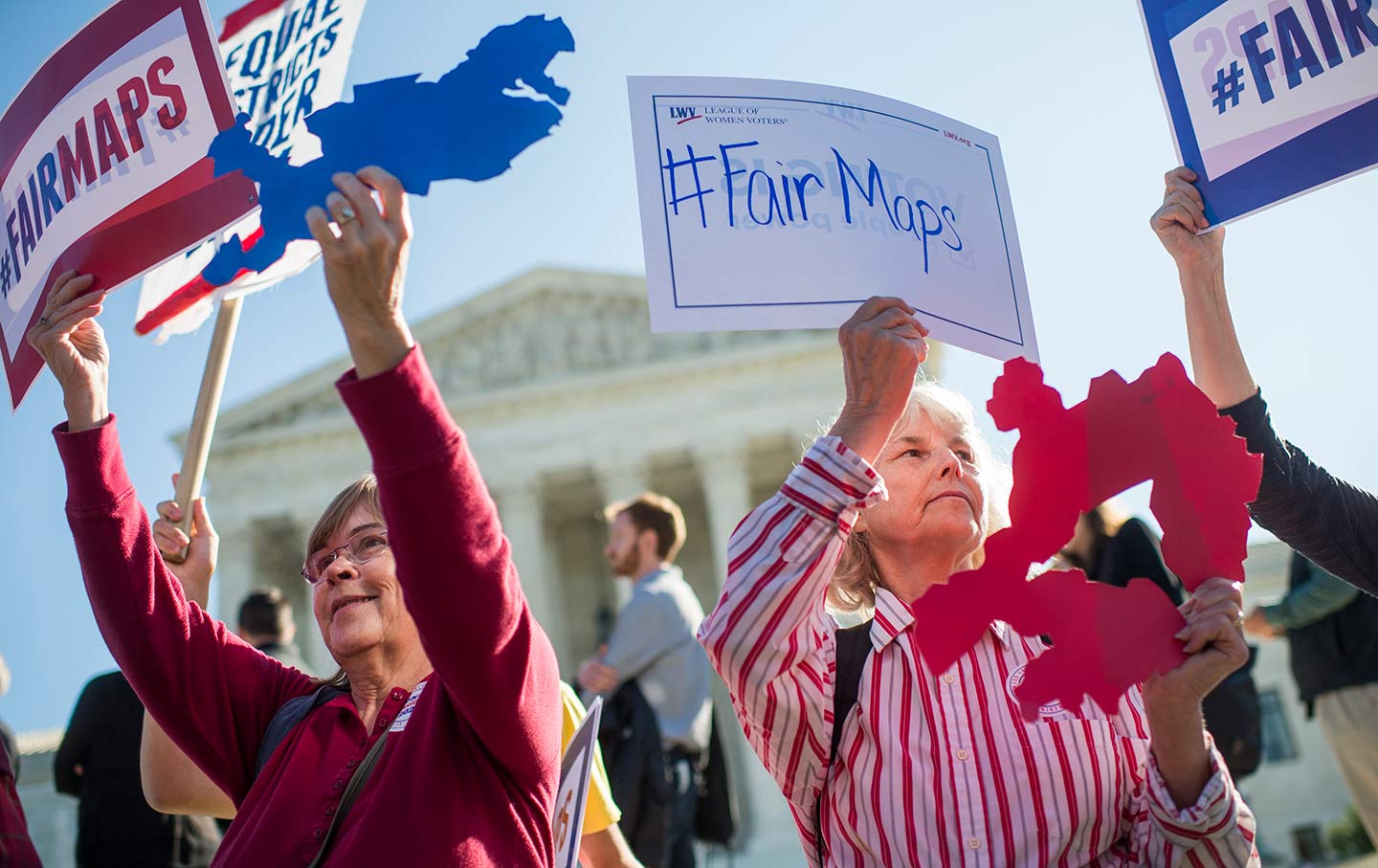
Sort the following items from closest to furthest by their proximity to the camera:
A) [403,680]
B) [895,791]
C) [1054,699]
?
[1054,699] < [895,791] < [403,680]

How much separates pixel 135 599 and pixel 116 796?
3022 millimetres

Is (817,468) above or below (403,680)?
above

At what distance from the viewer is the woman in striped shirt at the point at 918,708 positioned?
1984 millimetres

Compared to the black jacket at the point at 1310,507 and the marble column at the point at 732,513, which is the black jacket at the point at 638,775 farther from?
the marble column at the point at 732,513

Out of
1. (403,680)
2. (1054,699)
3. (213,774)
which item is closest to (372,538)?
(403,680)

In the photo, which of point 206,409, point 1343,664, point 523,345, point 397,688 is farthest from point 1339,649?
point 523,345

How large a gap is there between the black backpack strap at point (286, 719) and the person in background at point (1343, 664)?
3.88 m

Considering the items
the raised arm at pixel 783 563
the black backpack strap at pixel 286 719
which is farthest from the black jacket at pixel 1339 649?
the black backpack strap at pixel 286 719

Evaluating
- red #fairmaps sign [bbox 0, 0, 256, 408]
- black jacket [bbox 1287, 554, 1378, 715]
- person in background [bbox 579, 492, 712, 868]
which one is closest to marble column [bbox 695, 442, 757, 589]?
person in background [bbox 579, 492, 712, 868]

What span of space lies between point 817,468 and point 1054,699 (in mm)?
494

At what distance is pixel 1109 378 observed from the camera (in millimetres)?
2105

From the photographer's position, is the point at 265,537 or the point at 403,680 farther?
the point at 265,537

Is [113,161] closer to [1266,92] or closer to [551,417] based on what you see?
[1266,92]

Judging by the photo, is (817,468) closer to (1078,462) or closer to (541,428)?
(1078,462)
